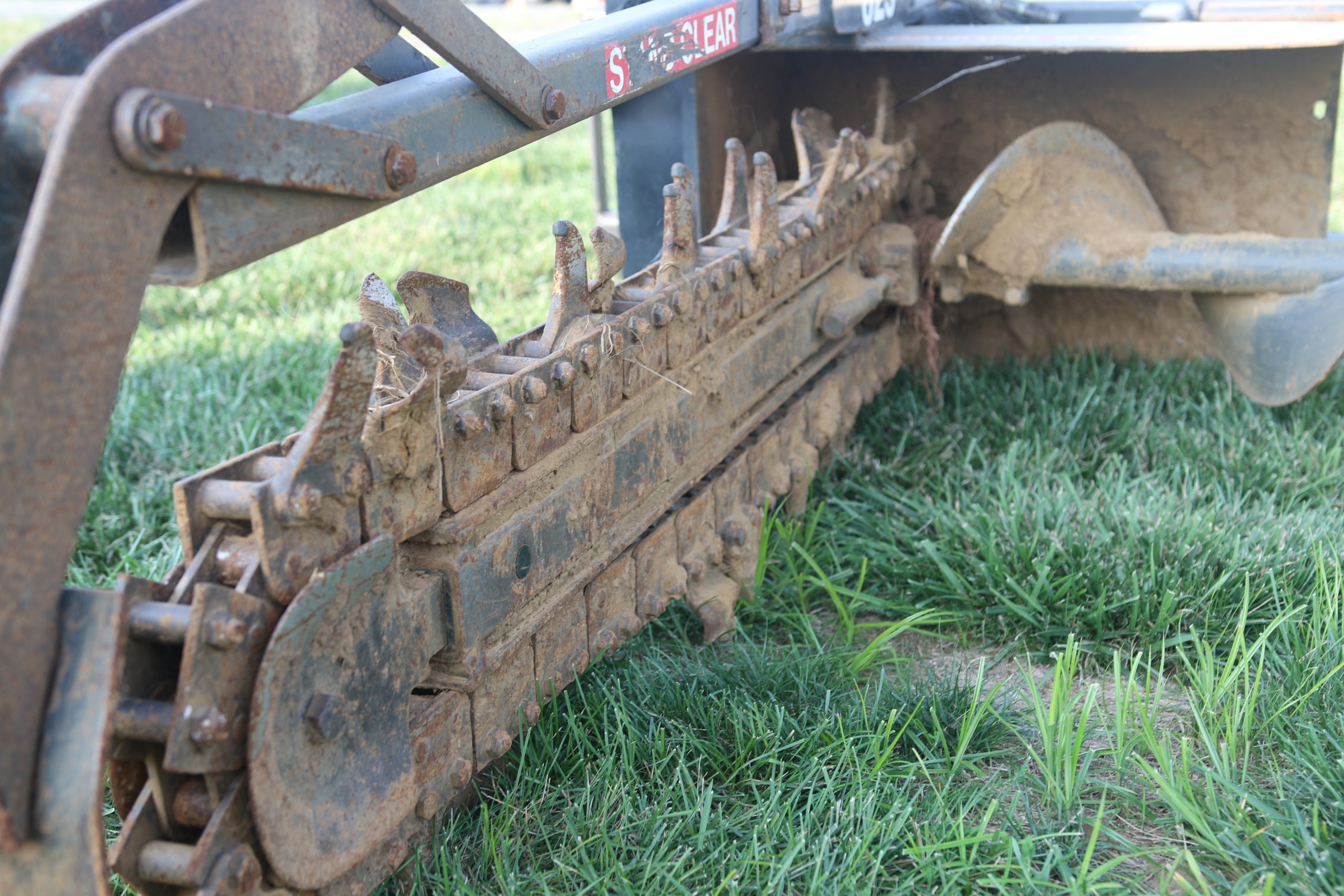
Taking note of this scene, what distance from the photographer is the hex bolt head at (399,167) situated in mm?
2025

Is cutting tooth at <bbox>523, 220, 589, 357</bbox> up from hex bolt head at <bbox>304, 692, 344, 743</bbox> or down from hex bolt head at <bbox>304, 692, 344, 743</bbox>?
up

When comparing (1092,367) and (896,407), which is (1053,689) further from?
(1092,367)

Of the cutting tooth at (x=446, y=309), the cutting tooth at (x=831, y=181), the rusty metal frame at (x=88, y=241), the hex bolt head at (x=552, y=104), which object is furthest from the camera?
the cutting tooth at (x=831, y=181)

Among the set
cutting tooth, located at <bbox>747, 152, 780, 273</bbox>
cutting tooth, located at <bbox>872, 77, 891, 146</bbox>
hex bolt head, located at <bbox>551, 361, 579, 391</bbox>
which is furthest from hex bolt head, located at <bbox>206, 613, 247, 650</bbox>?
cutting tooth, located at <bbox>872, 77, 891, 146</bbox>

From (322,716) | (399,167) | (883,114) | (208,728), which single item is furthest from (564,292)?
(883,114)

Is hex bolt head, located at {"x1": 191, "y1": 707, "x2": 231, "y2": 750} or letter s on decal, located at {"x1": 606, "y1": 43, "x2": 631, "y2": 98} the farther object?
letter s on decal, located at {"x1": 606, "y1": 43, "x2": 631, "y2": 98}

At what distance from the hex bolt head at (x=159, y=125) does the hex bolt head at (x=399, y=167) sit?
43 cm

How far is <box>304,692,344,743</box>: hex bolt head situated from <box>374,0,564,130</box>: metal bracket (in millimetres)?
1075

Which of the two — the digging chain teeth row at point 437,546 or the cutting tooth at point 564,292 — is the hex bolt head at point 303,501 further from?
the cutting tooth at point 564,292

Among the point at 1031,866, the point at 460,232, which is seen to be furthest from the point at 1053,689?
the point at 460,232

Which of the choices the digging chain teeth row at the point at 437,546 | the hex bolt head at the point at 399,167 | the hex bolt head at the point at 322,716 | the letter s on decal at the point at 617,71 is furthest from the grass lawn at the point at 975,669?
the letter s on decal at the point at 617,71

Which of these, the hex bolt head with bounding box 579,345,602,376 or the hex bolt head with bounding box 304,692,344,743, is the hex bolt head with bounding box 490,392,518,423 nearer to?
the hex bolt head with bounding box 579,345,602,376

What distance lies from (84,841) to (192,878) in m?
0.18

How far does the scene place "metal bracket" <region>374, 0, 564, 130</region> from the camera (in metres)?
2.07
